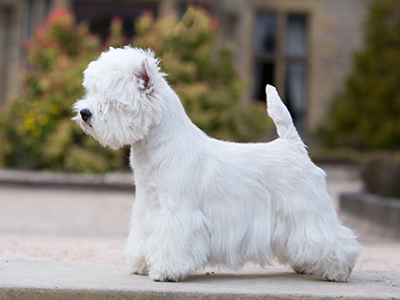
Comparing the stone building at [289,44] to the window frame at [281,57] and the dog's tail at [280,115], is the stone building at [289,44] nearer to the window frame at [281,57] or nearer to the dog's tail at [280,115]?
the window frame at [281,57]

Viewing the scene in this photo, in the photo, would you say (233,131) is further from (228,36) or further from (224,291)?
(224,291)

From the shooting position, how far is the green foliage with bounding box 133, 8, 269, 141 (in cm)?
1397

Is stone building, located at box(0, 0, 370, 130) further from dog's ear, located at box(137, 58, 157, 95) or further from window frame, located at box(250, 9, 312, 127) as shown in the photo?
dog's ear, located at box(137, 58, 157, 95)

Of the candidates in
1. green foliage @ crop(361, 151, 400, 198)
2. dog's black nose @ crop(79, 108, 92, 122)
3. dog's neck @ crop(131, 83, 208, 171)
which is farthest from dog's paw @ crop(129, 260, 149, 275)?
green foliage @ crop(361, 151, 400, 198)

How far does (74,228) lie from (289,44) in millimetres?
13712

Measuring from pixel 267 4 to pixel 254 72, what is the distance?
2.24 m

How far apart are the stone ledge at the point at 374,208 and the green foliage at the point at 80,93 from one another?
15.8ft

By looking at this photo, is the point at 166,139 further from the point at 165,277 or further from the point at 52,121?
the point at 52,121

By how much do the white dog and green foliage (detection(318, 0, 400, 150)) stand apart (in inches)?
553

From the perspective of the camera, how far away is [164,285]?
11.6 ft

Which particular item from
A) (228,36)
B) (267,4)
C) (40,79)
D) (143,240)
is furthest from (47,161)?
(143,240)

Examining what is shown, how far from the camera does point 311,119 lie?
64.3 feet

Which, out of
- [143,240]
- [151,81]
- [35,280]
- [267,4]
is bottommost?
[35,280]

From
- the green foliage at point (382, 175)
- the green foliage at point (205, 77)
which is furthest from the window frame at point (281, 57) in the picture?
the green foliage at point (382, 175)
